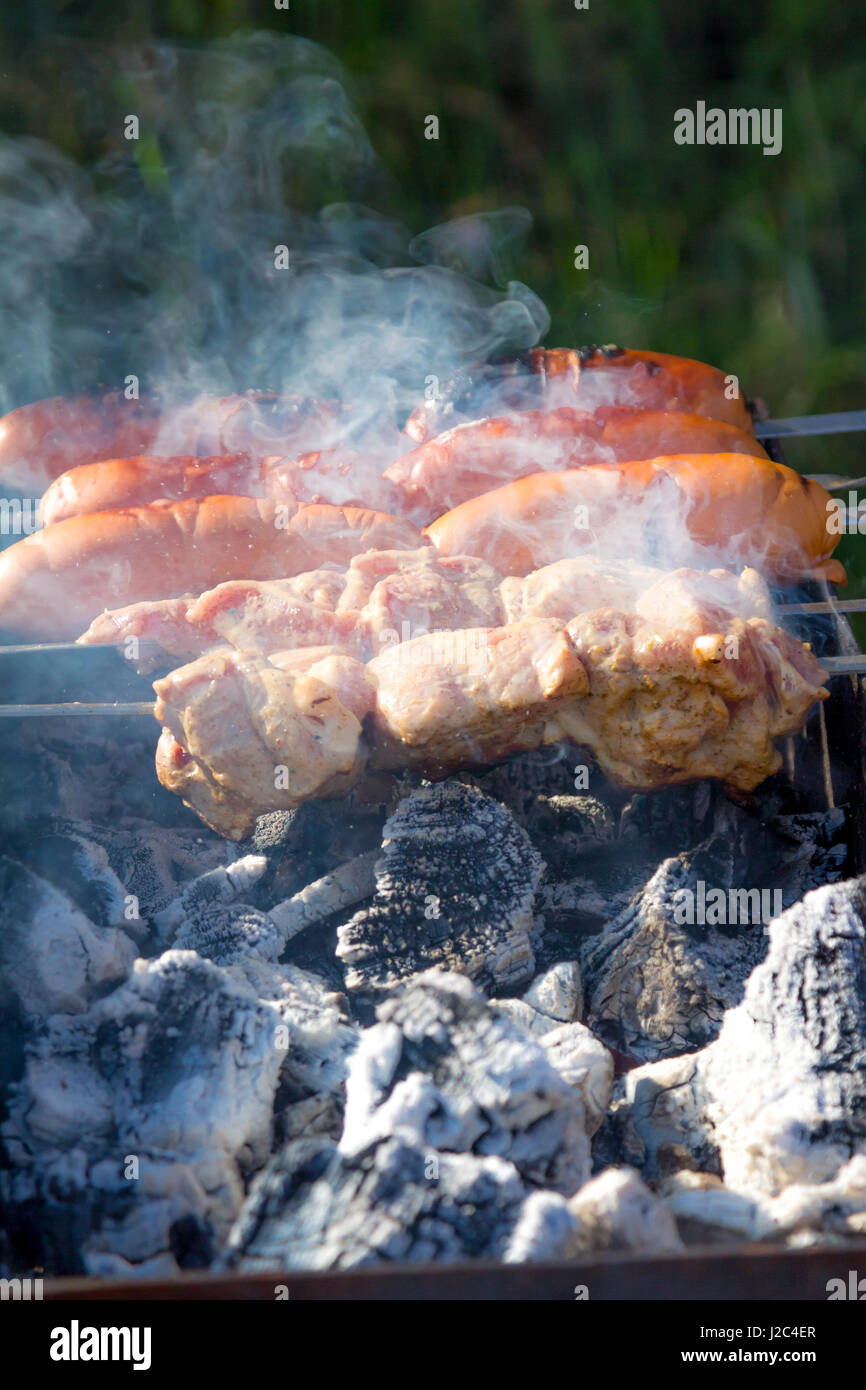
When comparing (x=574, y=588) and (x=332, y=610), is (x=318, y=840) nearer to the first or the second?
(x=332, y=610)

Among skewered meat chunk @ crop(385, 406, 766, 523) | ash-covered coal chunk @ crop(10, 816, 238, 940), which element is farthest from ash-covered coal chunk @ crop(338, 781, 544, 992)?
skewered meat chunk @ crop(385, 406, 766, 523)

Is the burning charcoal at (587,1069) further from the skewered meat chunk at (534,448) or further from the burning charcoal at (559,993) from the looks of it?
the skewered meat chunk at (534,448)

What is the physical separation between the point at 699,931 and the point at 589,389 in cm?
218

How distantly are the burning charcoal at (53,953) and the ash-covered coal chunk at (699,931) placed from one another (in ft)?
4.19

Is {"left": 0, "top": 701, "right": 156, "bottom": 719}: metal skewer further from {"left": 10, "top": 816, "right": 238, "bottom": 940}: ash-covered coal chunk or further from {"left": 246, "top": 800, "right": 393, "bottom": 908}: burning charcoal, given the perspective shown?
{"left": 246, "top": 800, "right": 393, "bottom": 908}: burning charcoal

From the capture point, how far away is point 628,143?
505 centimetres

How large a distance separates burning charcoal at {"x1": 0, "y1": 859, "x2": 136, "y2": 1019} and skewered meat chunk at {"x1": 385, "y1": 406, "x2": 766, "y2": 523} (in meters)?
1.79

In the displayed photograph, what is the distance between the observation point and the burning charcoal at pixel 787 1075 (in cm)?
199

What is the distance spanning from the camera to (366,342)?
4539mm

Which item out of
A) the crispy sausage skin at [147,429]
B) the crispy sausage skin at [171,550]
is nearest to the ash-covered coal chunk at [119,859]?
the crispy sausage skin at [171,550]

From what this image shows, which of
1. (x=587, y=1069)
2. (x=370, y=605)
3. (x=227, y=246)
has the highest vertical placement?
(x=227, y=246)

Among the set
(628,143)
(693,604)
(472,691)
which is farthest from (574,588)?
(628,143)
